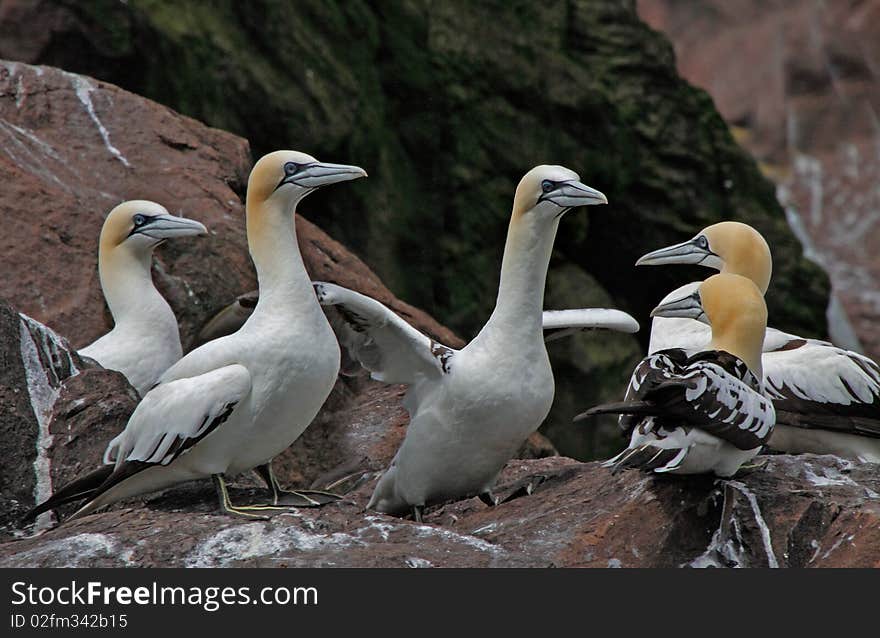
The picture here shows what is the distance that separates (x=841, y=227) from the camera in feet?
72.5

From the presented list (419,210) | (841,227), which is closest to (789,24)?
(841,227)

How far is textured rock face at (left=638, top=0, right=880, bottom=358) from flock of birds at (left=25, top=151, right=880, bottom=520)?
557 inches

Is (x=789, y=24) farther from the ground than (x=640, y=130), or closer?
farther from the ground

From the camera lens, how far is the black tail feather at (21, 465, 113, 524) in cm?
612

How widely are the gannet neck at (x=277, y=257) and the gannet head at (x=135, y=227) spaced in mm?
1597

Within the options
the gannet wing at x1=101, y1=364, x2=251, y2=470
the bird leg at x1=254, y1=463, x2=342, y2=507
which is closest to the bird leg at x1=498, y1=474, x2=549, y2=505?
the bird leg at x1=254, y1=463, x2=342, y2=507

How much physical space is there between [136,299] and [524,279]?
2500mm

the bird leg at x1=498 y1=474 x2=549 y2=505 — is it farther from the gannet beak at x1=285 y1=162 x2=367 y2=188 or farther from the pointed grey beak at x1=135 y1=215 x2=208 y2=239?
the pointed grey beak at x1=135 y1=215 x2=208 y2=239

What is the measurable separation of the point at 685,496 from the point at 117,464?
2434mm

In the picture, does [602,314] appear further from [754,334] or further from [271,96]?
[271,96]

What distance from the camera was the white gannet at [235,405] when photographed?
6062 millimetres

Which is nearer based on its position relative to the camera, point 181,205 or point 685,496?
point 685,496

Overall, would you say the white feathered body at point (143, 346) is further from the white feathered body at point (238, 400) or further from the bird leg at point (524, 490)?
the bird leg at point (524, 490)

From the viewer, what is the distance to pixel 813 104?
77.3 ft
